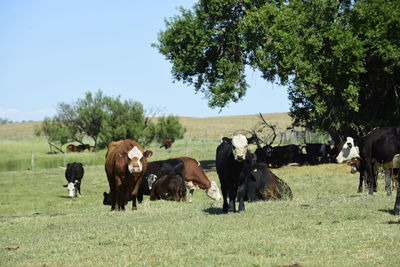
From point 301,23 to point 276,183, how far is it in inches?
794

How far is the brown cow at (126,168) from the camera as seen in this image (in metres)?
13.6

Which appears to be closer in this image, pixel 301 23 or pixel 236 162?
pixel 236 162

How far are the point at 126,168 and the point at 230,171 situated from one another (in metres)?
3.57

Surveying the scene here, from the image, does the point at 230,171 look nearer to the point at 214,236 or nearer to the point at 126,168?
the point at 214,236

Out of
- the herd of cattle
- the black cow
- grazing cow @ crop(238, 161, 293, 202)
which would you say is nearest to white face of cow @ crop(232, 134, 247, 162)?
the herd of cattle

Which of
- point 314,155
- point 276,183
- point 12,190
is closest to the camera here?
point 276,183

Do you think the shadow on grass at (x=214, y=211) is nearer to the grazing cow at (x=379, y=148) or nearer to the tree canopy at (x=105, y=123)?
the grazing cow at (x=379, y=148)

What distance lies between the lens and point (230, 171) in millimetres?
11336

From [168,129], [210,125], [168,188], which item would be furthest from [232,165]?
[210,125]

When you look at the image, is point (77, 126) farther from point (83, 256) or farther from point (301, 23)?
point (83, 256)

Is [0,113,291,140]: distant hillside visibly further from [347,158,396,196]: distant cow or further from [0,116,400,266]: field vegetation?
[0,116,400,266]: field vegetation

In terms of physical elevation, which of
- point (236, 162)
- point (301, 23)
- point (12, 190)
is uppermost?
point (301, 23)

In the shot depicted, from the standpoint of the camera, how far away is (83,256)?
7.77 m

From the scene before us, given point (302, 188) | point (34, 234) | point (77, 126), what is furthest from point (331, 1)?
point (77, 126)
